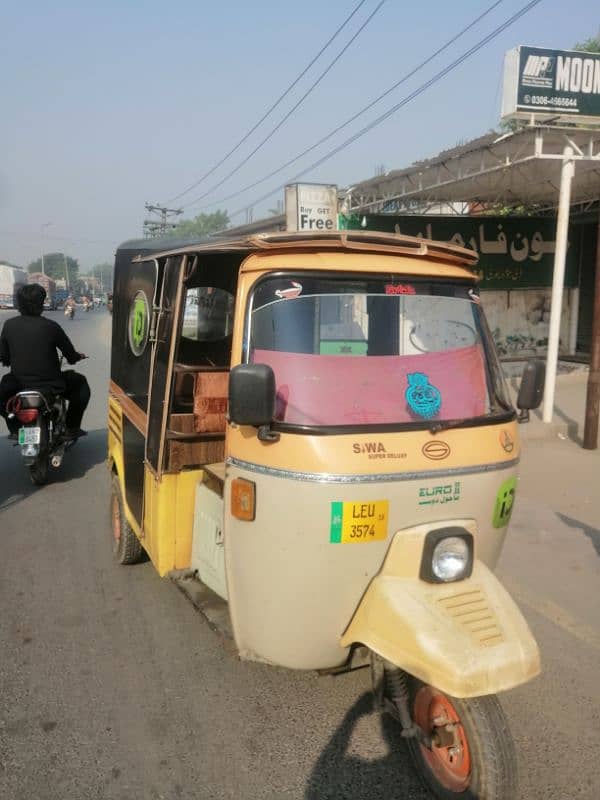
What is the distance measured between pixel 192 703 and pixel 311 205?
10.2m

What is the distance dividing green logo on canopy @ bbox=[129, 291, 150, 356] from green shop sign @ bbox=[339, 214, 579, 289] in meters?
9.03

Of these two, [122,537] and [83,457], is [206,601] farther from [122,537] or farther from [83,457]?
[83,457]

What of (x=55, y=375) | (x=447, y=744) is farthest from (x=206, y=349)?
(x=55, y=375)

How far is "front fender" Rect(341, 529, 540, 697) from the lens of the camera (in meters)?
2.21

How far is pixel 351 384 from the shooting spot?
273 cm

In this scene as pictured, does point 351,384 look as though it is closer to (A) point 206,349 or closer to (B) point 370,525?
(B) point 370,525

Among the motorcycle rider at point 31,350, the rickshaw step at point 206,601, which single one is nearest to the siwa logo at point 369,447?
the rickshaw step at point 206,601

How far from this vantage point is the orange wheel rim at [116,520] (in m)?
4.71

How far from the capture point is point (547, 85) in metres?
7.94

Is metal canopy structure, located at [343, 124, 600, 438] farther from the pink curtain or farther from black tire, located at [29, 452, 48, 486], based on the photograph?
black tire, located at [29, 452, 48, 486]

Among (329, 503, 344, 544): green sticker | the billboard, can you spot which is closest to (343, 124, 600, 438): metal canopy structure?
the billboard

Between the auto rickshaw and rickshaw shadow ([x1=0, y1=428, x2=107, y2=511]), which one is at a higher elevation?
the auto rickshaw

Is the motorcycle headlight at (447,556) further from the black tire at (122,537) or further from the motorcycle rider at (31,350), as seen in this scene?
the motorcycle rider at (31,350)

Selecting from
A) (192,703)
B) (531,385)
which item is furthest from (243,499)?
(531,385)
